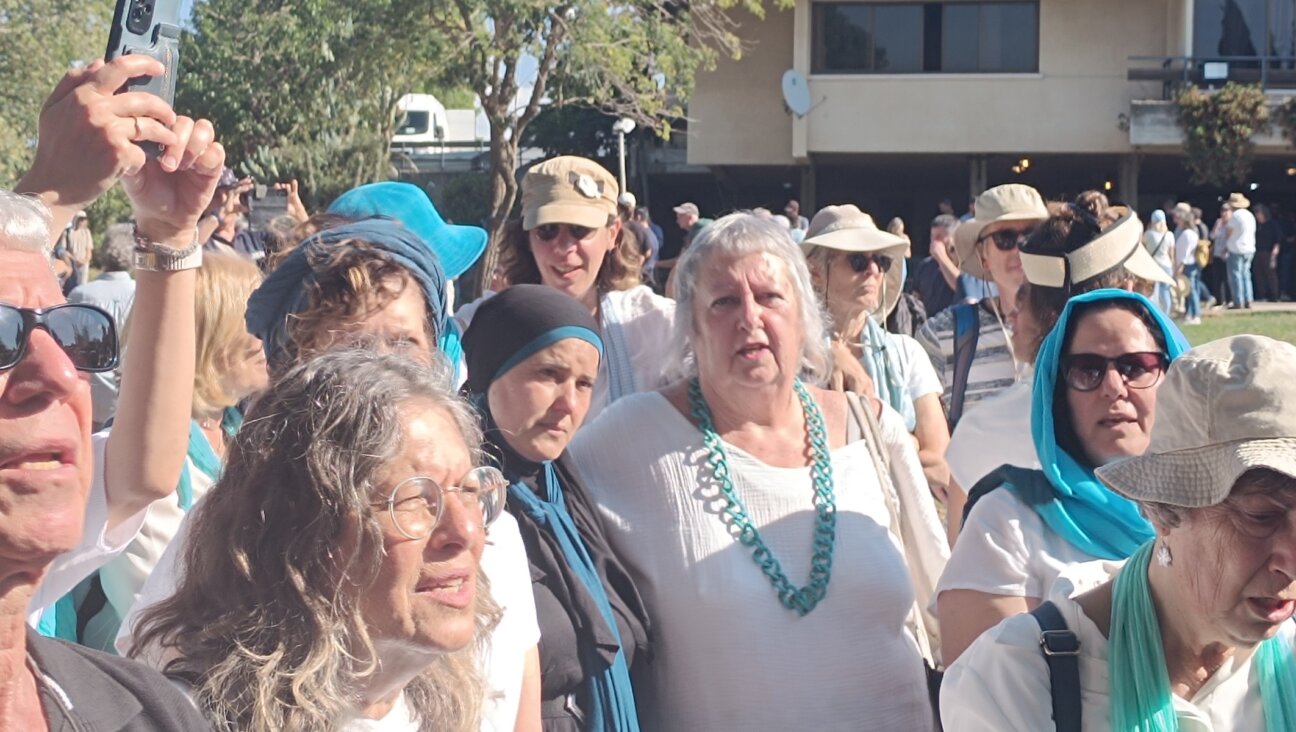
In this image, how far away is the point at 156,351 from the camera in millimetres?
2283

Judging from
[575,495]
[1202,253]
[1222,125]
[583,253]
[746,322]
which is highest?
[1222,125]

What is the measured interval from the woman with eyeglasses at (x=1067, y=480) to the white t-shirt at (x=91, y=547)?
65.4 inches

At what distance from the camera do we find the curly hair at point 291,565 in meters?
2.00

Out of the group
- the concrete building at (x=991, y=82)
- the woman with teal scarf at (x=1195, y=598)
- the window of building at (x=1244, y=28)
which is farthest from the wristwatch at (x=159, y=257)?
the window of building at (x=1244, y=28)

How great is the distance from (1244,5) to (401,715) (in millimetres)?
29509

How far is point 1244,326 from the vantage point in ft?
62.4

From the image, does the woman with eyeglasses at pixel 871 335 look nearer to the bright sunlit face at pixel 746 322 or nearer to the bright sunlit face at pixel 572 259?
the bright sunlit face at pixel 572 259

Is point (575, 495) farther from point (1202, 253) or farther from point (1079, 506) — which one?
point (1202, 253)

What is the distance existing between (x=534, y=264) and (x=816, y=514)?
2.07m

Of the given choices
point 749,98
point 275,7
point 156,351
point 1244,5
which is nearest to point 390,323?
point 156,351

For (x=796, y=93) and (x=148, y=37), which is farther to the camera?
(x=796, y=93)

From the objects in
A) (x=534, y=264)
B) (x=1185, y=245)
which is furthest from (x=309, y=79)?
(x=534, y=264)

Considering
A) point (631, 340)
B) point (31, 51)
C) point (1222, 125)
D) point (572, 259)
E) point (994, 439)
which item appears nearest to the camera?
point (994, 439)

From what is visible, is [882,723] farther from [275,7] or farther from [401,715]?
[275,7]
